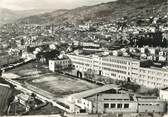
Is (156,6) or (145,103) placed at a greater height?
(156,6)

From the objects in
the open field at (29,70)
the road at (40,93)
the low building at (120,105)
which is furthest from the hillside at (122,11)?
the low building at (120,105)

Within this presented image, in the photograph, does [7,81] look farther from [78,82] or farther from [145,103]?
[145,103]

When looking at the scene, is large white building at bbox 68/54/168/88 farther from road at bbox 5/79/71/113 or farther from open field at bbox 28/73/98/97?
road at bbox 5/79/71/113

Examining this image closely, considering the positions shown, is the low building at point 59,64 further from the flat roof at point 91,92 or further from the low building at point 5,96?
the flat roof at point 91,92

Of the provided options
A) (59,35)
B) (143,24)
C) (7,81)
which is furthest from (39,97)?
(143,24)

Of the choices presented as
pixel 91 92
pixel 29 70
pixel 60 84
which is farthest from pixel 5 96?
pixel 29 70

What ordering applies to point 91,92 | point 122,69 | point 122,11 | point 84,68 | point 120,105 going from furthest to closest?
point 122,11 < point 84,68 < point 122,69 < point 91,92 < point 120,105

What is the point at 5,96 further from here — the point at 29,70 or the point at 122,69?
the point at 122,69
